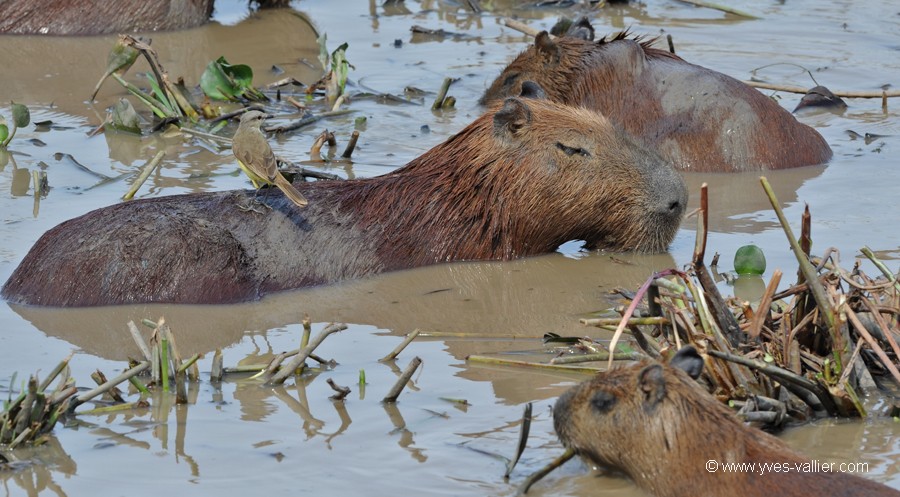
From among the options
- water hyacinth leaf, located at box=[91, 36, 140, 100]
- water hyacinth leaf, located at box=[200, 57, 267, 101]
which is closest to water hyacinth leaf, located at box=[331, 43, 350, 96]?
water hyacinth leaf, located at box=[200, 57, 267, 101]

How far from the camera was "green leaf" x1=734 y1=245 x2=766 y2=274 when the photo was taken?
5957mm

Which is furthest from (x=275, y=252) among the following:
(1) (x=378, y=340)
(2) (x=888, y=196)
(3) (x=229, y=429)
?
(2) (x=888, y=196)

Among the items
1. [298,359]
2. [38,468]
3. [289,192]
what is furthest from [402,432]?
[289,192]

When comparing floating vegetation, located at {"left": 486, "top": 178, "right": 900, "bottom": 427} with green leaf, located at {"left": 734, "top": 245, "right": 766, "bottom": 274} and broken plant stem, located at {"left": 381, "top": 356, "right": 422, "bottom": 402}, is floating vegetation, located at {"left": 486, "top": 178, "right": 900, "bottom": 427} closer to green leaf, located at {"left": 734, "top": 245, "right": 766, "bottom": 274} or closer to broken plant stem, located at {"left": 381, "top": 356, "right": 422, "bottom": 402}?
broken plant stem, located at {"left": 381, "top": 356, "right": 422, "bottom": 402}

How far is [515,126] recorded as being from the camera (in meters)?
6.59

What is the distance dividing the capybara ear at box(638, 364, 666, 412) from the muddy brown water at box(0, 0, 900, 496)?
0.21 m

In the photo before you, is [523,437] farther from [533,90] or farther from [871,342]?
[533,90]

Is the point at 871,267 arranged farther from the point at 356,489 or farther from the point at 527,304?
the point at 356,489

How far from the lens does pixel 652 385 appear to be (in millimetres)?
3600

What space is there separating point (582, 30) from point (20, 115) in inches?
145

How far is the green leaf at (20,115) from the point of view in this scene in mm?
8227

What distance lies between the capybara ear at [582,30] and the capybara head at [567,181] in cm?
240

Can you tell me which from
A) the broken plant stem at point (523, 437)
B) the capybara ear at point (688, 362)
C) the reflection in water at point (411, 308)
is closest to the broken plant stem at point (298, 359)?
the reflection in water at point (411, 308)

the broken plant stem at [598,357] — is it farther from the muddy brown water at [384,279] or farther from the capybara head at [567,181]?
the capybara head at [567,181]
